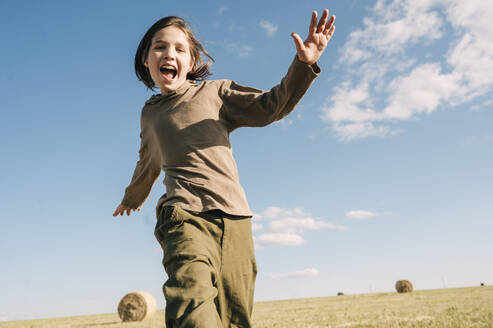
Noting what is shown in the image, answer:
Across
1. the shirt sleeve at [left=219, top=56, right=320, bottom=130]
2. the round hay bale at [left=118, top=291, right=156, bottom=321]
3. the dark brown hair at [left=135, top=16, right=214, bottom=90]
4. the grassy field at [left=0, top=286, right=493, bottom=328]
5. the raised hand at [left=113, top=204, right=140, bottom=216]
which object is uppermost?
the dark brown hair at [left=135, top=16, right=214, bottom=90]

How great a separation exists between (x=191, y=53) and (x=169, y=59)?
0.97ft

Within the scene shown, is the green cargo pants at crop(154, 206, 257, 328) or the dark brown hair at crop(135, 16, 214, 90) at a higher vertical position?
the dark brown hair at crop(135, 16, 214, 90)

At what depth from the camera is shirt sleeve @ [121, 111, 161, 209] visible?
2.90 m

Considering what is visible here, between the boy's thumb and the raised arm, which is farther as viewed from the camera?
the raised arm

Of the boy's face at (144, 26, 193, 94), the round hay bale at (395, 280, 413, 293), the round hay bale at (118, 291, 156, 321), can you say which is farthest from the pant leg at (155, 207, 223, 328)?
the round hay bale at (395, 280, 413, 293)

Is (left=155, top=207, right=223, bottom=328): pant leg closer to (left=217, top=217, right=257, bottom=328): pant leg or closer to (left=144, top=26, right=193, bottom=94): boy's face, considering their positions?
(left=217, top=217, right=257, bottom=328): pant leg

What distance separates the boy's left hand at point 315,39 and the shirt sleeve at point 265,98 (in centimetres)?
4

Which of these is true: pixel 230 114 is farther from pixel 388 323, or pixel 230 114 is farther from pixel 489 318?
pixel 489 318

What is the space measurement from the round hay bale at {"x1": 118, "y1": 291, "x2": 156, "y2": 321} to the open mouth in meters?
12.7

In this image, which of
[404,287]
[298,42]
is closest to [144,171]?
[298,42]

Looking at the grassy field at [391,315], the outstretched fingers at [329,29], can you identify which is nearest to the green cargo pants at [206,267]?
the outstretched fingers at [329,29]

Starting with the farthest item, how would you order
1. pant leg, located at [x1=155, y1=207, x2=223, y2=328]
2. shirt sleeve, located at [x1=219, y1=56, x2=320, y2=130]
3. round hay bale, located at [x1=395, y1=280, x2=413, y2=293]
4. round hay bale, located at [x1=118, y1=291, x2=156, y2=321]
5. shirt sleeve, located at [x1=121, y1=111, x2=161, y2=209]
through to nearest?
1. round hay bale, located at [x1=395, y1=280, x2=413, y2=293]
2. round hay bale, located at [x1=118, y1=291, x2=156, y2=321]
3. shirt sleeve, located at [x1=121, y1=111, x2=161, y2=209]
4. shirt sleeve, located at [x1=219, y1=56, x2=320, y2=130]
5. pant leg, located at [x1=155, y1=207, x2=223, y2=328]

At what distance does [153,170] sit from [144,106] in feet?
1.58

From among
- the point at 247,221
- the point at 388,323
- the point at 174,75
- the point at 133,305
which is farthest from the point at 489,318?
the point at 133,305
